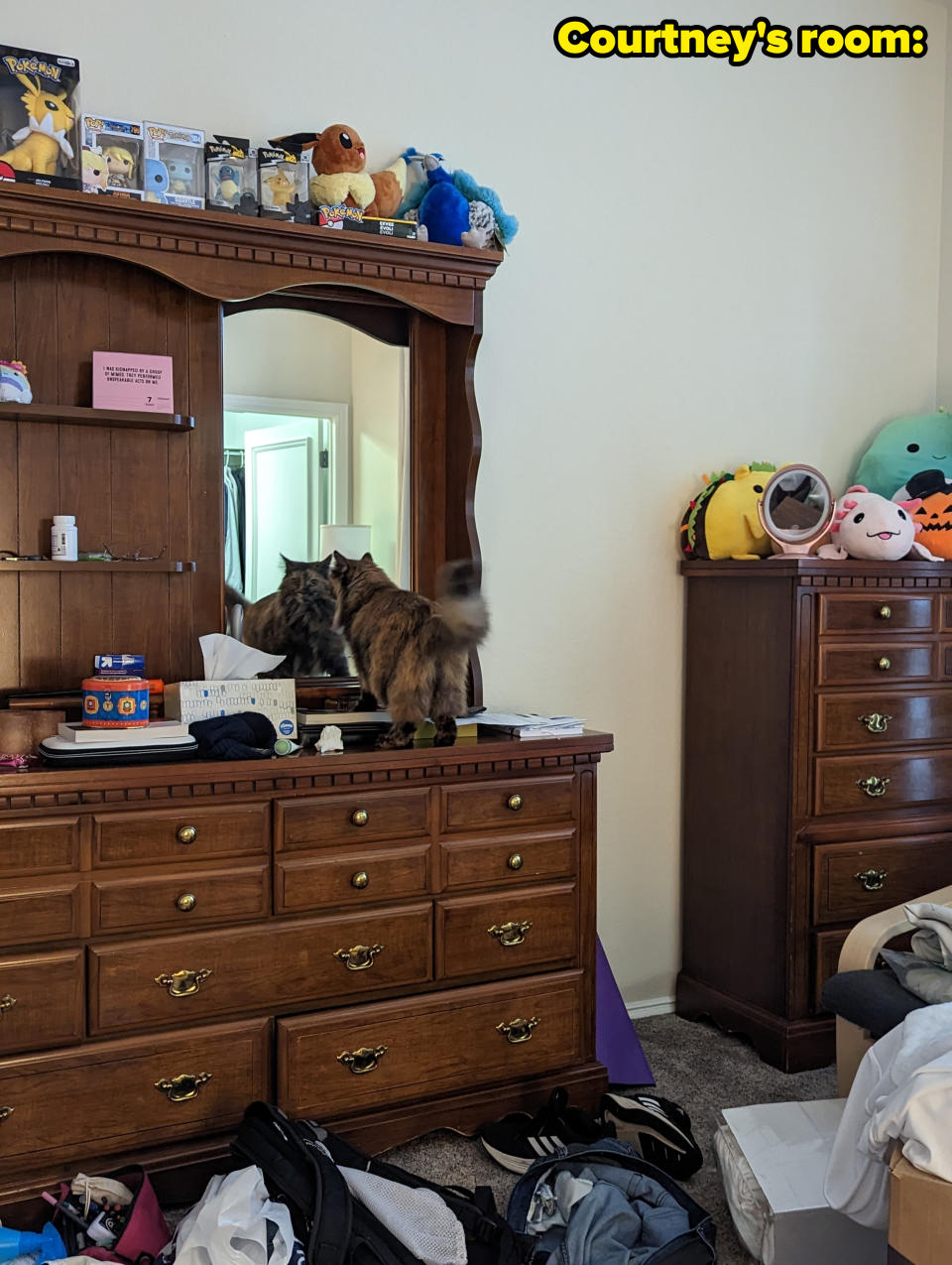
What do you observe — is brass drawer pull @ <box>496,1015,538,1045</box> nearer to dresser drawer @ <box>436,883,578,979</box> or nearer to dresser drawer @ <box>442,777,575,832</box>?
dresser drawer @ <box>436,883,578,979</box>

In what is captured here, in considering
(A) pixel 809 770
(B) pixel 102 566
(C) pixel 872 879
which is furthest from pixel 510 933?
(B) pixel 102 566

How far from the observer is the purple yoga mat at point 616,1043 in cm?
264

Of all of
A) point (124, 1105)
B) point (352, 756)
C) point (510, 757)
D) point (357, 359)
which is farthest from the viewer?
point (357, 359)

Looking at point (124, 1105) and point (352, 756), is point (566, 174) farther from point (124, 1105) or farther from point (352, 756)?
point (124, 1105)

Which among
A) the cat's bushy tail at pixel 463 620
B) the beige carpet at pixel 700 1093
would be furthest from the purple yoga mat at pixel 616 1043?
the cat's bushy tail at pixel 463 620

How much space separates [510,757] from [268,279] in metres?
1.13

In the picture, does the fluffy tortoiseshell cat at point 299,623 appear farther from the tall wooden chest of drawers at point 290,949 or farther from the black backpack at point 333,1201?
the black backpack at point 333,1201

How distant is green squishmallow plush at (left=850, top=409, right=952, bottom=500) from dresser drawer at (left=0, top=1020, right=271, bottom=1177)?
2287 mm

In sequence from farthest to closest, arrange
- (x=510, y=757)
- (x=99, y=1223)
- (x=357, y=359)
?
(x=357, y=359)
(x=510, y=757)
(x=99, y=1223)

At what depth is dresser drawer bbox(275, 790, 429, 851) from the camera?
86.3 inches

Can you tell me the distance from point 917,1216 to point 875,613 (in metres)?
1.63

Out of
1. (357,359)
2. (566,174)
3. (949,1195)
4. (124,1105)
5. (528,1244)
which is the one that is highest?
(566,174)

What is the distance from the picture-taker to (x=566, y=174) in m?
2.92

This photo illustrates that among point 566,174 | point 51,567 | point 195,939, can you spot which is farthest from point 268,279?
point 195,939
